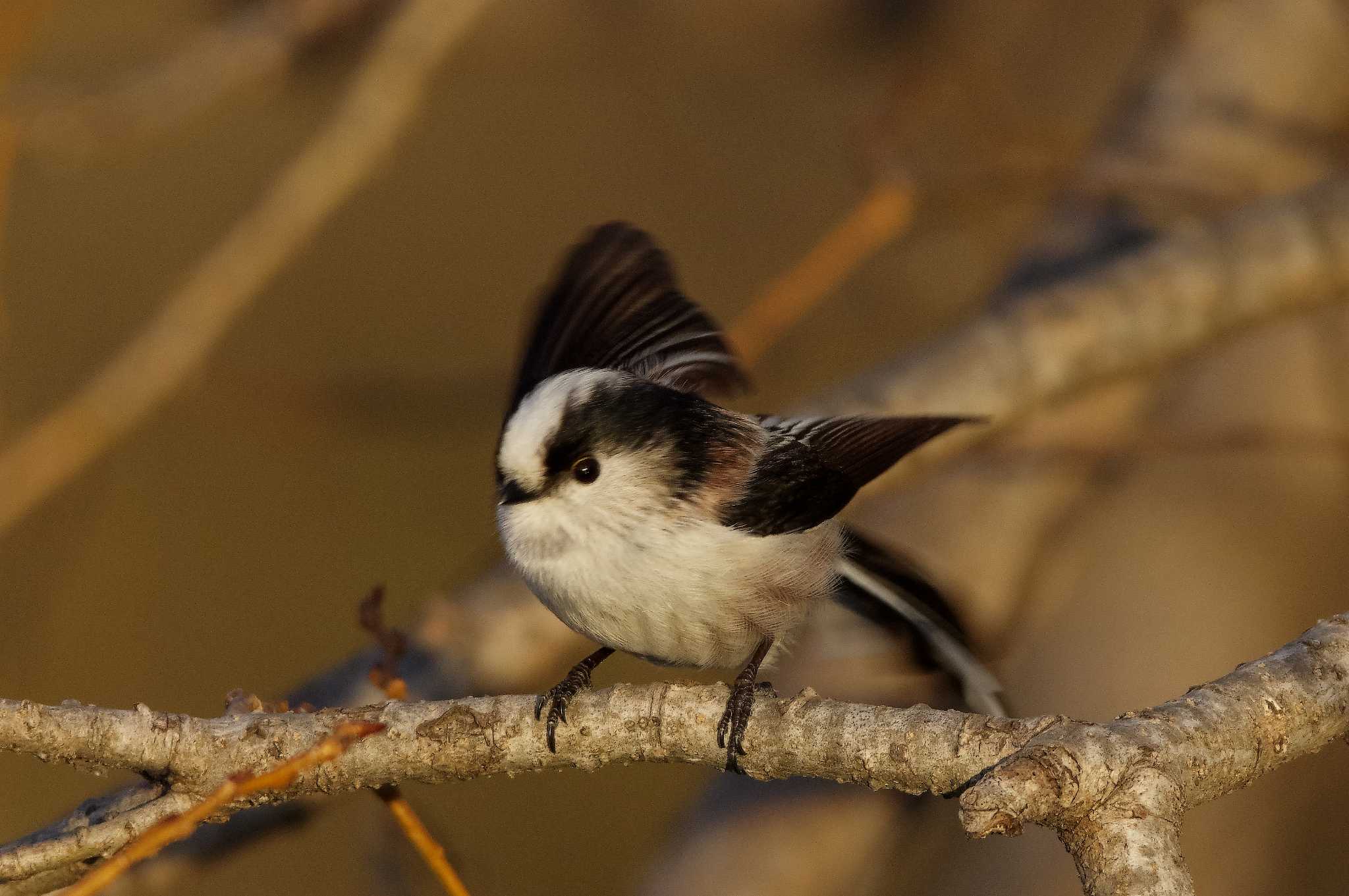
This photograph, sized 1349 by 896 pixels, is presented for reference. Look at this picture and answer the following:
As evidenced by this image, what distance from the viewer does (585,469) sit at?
72.9 inches

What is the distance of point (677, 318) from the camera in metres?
2.29

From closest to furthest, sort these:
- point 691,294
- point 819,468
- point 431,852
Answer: point 431,852
point 819,468
point 691,294

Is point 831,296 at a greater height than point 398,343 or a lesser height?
lesser

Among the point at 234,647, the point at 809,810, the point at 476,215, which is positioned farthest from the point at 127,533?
the point at 809,810

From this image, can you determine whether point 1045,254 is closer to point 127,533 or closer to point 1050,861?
point 1050,861

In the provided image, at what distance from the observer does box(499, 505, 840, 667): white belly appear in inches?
69.9

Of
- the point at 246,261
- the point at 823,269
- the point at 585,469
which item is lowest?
the point at 585,469

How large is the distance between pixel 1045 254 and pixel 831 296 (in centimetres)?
185

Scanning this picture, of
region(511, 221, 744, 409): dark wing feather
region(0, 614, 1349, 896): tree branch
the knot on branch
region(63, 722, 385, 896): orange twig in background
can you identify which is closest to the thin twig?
region(511, 221, 744, 409): dark wing feather

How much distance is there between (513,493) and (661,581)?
25 centimetres

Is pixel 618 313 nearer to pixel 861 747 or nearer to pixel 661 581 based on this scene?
pixel 661 581

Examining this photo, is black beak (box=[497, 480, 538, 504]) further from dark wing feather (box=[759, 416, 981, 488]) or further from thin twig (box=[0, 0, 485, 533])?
thin twig (box=[0, 0, 485, 533])

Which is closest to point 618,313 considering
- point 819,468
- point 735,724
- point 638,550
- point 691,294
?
point 819,468

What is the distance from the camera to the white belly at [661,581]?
1776 millimetres
